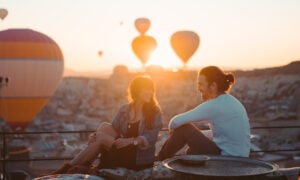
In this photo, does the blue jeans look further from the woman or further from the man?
the woman

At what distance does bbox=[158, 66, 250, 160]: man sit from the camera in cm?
406

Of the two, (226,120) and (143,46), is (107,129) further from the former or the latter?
(143,46)

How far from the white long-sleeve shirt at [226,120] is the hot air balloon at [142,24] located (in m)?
35.9

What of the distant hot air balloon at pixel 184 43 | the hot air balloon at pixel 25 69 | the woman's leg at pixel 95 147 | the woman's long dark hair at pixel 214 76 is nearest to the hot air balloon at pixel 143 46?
the distant hot air balloon at pixel 184 43

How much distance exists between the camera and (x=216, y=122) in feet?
13.4

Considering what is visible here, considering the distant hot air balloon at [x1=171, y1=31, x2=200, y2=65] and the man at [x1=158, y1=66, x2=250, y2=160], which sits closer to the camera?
the man at [x1=158, y1=66, x2=250, y2=160]

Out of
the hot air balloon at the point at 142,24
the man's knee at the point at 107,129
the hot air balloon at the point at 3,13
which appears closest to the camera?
the man's knee at the point at 107,129

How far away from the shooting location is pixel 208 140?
13.6 feet

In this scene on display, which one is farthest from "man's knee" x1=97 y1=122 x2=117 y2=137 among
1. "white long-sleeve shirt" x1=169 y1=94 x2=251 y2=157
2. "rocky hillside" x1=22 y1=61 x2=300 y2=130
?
"rocky hillside" x1=22 y1=61 x2=300 y2=130

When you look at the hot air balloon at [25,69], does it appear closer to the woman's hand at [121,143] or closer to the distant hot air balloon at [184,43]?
the woman's hand at [121,143]

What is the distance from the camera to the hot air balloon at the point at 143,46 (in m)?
40.2

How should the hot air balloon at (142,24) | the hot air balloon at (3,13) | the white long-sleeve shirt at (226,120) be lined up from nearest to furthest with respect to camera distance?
1. the white long-sleeve shirt at (226,120)
2. the hot air balloon at (3,13)
3. the hot air balloon at (142,24)

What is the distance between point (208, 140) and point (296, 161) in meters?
Answer: 9.34

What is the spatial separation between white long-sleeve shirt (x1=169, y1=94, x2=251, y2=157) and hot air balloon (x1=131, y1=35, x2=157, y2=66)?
119ft
